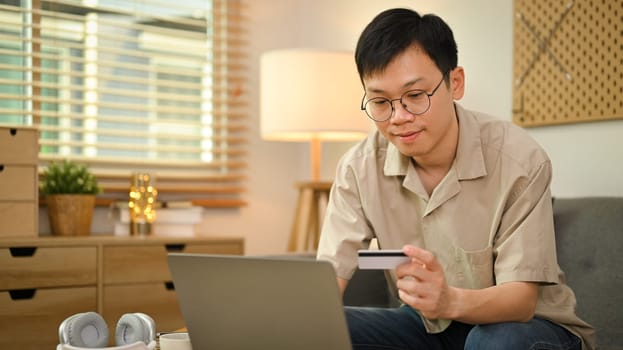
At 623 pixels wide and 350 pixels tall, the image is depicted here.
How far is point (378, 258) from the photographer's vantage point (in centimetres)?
125

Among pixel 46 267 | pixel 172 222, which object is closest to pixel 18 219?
pixel 46 267

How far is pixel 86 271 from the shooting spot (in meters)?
2.88

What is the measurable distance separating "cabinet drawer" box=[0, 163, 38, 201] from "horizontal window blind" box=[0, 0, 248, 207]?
343 millimetres

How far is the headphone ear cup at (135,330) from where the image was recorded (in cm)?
145

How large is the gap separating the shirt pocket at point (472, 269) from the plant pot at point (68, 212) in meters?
1.75

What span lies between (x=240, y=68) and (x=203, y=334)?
2439 mm

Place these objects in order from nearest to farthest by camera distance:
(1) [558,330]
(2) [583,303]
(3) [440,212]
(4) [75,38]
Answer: (1) [558,330] < (3) [440,212] < (2) [583,303] < (4) [75,38]

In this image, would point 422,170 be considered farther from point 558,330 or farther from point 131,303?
point 131,303

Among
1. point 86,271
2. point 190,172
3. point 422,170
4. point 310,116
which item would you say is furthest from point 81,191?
point 422,170

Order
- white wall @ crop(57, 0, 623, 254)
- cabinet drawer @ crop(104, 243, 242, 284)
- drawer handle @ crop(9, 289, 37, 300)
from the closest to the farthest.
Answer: white wall @ crop(57, 0, 623, 254), drawer handle @ crop(9, 289, 37, 300), cabinet drawer @ crop(104, 243, 242, 284)

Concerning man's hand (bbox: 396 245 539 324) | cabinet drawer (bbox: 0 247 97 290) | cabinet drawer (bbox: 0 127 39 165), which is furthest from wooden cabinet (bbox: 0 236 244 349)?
man's hand (bbox: 396 245 539 324)

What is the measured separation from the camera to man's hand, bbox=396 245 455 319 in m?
1.35

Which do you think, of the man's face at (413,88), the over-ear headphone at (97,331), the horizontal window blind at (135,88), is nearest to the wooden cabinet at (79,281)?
the horizontal window blind at (135,88)

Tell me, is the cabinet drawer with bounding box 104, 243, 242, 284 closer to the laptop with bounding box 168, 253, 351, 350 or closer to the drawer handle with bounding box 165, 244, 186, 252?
the drawer handle with bounding box 165, 244, 186, 252
